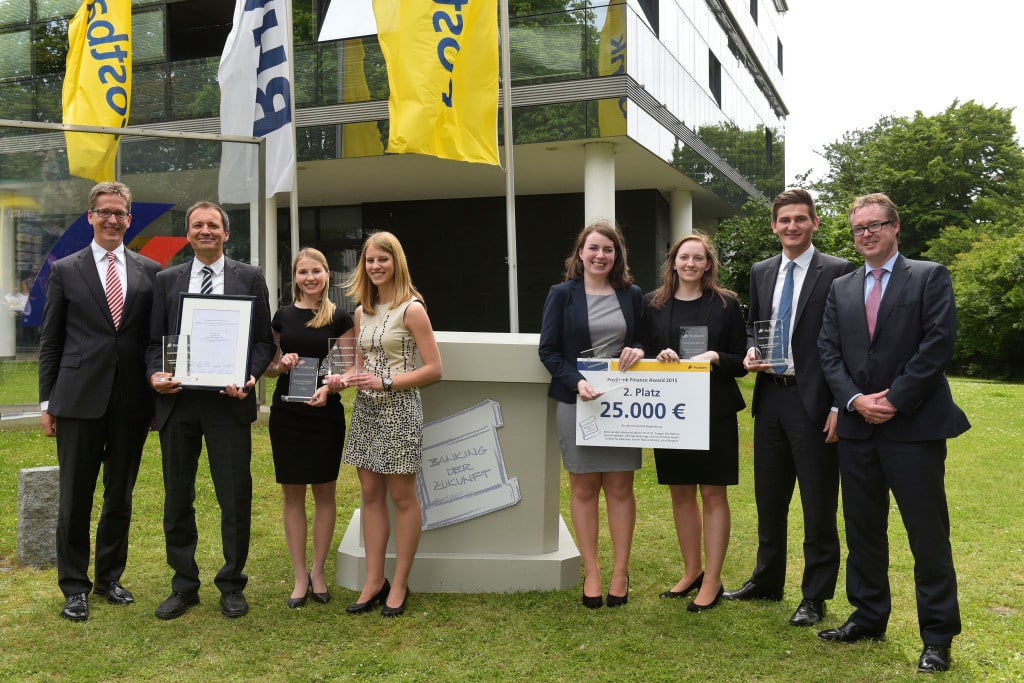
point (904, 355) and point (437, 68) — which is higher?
point (437, 68)

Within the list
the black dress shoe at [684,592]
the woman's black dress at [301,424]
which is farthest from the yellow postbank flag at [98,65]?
the black dress shoe at [684,592]

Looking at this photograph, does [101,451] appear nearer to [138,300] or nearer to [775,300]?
[138,300]

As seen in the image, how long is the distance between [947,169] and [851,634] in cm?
5263

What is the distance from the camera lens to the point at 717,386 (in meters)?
5.10

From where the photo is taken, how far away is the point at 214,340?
4.79 metres

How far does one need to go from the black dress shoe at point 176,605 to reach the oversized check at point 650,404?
236cm

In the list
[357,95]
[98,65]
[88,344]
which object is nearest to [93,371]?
[88,344]

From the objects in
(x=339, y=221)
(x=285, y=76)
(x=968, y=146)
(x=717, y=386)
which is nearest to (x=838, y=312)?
(x=717, y=386)

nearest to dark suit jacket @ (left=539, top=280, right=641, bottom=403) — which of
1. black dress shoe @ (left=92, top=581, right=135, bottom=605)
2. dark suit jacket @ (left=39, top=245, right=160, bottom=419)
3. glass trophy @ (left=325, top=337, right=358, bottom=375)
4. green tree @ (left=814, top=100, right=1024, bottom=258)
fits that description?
glass trophy @ (left=325, top=337, right=358, bottom=375)

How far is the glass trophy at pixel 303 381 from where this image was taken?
493 centimetres

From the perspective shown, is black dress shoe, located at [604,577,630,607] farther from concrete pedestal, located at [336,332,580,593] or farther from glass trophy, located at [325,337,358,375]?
glass trophy, located at [325,337,358,375]

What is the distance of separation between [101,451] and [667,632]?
10.6 ft

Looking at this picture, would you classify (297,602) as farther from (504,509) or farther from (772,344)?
(772,344)

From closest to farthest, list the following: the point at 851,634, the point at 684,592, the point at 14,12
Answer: the point at 851,634, the point at 684,592, the point at 14,12
